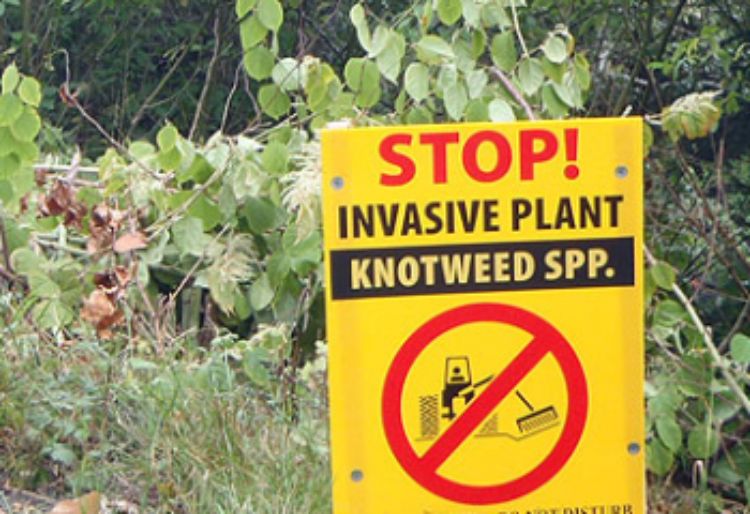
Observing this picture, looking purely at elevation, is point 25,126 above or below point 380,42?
below

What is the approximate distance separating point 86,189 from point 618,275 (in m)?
2.81

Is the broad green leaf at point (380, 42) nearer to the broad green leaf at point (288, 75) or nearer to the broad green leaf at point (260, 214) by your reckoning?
the broad green leaf at point (288, 75)

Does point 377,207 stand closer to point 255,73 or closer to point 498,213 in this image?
point 498,213

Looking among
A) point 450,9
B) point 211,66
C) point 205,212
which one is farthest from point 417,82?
point 211,66

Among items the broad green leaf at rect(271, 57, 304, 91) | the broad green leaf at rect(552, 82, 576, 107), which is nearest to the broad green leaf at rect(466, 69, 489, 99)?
the broad green leaf at rect(552, 82, 576, 107)

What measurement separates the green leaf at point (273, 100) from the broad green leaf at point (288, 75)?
3cm

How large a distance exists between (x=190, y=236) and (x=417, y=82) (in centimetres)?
87

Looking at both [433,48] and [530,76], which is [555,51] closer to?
[530,76]

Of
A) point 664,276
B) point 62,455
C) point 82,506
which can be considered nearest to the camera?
point 82,506

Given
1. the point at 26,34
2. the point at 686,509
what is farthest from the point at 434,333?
the point at 26,34

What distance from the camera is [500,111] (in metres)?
4.43

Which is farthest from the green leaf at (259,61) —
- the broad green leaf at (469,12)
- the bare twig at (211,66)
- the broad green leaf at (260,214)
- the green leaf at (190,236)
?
the bare twig at (211,66)

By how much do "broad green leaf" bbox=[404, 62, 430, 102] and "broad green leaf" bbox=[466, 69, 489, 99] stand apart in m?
0.13

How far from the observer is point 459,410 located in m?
2.71
